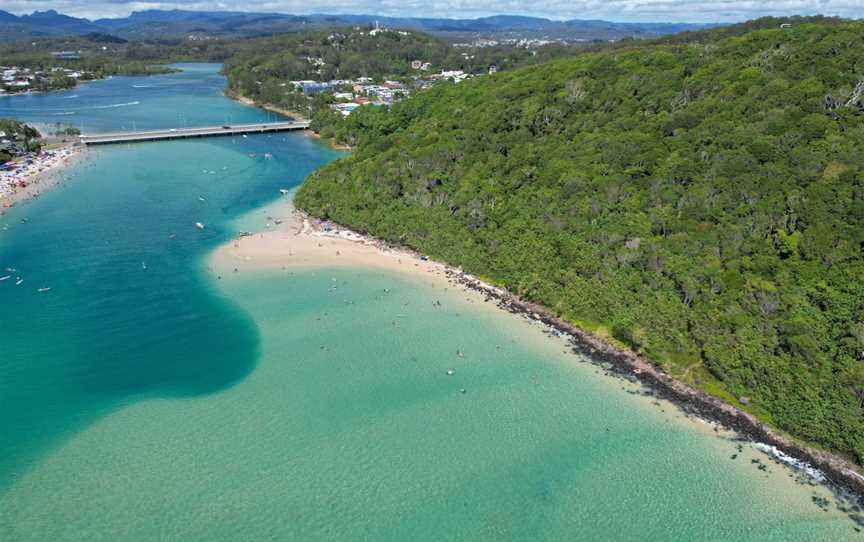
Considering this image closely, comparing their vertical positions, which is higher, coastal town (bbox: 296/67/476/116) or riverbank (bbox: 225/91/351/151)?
coastal town (bbox: 296/67/476/116)

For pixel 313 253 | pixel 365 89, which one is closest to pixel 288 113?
pixel 365 89

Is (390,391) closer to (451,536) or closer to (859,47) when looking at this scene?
(451,536)

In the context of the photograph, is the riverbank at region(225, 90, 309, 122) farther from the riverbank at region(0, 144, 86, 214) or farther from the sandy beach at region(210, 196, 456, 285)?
the sandy beach at region(210, 196, 456, 285)

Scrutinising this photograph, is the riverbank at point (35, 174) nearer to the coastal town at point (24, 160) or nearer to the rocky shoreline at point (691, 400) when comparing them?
the coastal town at point (24, 160)

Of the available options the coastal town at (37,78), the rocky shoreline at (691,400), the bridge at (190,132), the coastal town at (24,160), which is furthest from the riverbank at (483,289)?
the coastal town at (37,78)

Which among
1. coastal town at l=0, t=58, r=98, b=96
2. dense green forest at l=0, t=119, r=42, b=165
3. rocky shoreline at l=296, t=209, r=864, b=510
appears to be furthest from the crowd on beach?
coastal town at l=0, t=58, r=98, b=96

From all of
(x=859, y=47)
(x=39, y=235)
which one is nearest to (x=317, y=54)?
(x=39, y=235)

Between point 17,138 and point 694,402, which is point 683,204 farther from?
point 17,138
